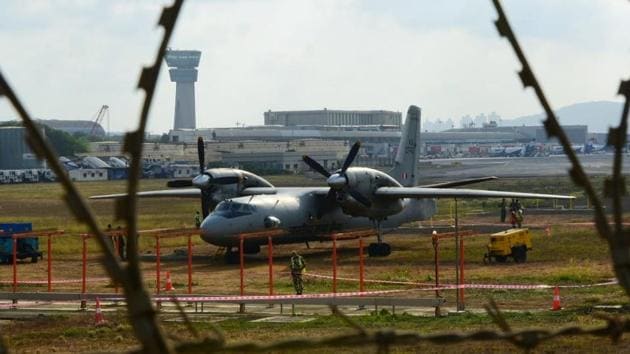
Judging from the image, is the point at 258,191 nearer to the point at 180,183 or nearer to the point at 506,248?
the point at 180,183

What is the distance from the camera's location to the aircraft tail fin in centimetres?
4441

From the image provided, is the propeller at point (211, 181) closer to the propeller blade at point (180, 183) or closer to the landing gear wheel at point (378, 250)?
the propeller blade at point (180, 183)

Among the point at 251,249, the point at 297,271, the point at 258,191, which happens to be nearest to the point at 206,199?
the point at 258,191

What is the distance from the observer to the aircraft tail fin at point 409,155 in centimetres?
4441

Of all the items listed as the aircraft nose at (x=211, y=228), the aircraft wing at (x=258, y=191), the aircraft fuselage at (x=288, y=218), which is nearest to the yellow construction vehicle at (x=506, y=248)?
the aircraft fuselage at (x=288, y=218)

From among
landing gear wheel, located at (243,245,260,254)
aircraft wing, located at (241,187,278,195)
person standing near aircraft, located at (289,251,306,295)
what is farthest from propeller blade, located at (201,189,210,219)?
person standing near aircraft, located at (289,251,306,295)

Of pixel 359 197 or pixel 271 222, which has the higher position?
pixel 359 197

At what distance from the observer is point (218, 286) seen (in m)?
30.6

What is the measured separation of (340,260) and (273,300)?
13.8m

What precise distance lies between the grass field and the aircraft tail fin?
2.37 meters

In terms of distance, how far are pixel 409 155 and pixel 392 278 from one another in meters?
14.2

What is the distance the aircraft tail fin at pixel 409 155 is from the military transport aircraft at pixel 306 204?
3.46 metres

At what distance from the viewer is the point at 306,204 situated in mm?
37875

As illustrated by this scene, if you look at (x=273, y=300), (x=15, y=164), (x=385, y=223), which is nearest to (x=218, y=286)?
(x=273, y=300)
